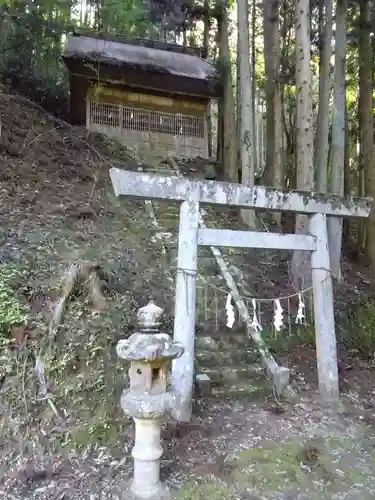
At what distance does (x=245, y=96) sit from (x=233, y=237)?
584 centimetres

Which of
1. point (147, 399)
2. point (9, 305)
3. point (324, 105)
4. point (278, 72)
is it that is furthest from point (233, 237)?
point (278, 72)

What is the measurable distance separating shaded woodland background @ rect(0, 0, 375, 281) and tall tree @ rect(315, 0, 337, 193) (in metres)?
0.02

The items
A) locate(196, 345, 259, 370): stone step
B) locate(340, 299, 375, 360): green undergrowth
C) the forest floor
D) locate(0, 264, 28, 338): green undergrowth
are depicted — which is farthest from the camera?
locate(340, 299, 375, 360): green undergrowth

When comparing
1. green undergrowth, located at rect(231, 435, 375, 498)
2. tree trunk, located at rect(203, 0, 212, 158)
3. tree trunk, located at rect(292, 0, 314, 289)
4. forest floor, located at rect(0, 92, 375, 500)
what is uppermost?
tree trunk, located at rect(203, 0, 212, 158)

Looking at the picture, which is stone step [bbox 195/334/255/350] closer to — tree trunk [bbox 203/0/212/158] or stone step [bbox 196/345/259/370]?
stone step [bbox 196/345/259/370]

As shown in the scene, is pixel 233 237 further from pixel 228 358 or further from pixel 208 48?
pixel 208 48

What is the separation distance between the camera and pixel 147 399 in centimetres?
353

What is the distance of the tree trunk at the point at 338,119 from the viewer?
8820mm

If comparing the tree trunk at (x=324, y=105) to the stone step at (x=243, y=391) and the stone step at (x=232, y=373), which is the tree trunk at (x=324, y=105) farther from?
the stone step at (x=243, y=391)

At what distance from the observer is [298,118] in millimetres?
7906

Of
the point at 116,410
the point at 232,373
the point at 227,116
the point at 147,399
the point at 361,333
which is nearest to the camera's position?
the point at 147,399

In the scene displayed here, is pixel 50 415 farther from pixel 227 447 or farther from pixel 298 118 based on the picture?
pixel 298 118

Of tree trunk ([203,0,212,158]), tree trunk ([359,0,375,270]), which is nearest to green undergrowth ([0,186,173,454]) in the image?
tree trunk ([359,0,375,270])

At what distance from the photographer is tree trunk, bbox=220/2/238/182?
12625 millimetres
